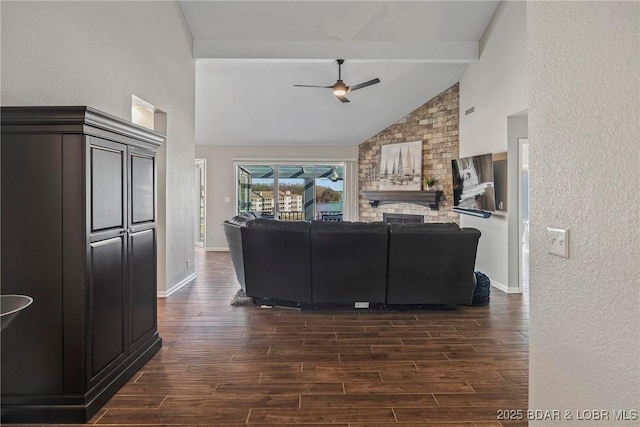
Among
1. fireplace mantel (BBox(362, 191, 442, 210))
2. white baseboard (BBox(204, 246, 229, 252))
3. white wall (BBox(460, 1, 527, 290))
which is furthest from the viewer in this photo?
white baseboard (BBox(204, 246, 229, 252))

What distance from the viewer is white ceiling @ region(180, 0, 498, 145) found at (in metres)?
5.11

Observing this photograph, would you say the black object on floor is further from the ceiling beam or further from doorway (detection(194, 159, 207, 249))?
doorway (detection(194, 159, 207, 249))

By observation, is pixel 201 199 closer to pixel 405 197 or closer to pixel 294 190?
pixel 294 190

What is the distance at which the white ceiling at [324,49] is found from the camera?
511 cm

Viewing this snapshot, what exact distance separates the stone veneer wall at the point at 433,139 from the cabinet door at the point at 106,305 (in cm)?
575

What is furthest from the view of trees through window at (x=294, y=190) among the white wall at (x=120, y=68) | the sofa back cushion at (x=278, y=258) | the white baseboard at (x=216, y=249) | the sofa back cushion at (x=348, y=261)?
the sofa back cushion at (x=348, y=261)

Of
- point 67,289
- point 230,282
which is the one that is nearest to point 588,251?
point 67,289

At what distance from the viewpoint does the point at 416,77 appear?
6.52 meters

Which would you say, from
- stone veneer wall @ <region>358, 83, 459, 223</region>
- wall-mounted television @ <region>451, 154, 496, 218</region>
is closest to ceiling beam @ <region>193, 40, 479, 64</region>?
stone veneer wall @ <region>358, 83, 459, 223</region>

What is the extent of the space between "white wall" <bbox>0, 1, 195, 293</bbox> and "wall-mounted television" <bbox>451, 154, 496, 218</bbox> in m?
4.10

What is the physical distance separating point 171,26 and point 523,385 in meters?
5.16

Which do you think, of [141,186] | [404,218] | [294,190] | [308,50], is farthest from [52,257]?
[294,190]

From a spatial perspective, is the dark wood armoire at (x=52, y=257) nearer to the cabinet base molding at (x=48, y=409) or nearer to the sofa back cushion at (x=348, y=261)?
the cabinet base molding at (x=48, y=409)

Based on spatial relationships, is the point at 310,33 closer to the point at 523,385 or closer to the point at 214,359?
the point at 214,359
